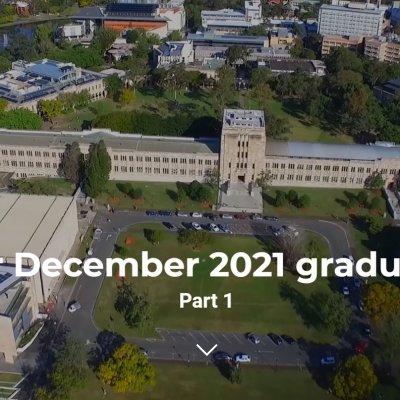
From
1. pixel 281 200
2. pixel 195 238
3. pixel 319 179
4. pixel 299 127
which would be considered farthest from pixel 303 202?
pixel 299 127

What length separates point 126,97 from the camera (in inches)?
5472

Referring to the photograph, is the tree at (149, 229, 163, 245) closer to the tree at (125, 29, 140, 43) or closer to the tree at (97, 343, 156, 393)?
the tree at (97, 343, 156, 393)

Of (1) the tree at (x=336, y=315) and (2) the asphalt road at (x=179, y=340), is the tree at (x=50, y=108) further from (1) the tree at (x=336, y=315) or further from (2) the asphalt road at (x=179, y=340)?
(1) the tree at (x=336, y=315)

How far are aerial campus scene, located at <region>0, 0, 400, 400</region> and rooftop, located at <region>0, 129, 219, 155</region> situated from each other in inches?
20.0

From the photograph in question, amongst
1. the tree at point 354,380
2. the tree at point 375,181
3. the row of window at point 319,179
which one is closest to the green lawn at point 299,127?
the row of window at point 319,179

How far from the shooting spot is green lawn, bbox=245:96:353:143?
406 ft

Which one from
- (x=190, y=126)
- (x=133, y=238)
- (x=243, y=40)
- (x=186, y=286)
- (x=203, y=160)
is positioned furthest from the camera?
(x=243, y=40)

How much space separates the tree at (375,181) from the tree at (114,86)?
73.1 metres

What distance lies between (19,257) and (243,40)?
14644cm

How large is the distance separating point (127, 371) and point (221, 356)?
12354 mm

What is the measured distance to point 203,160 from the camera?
101375 millimetres

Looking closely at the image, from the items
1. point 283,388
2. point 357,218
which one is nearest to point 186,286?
point 283,388

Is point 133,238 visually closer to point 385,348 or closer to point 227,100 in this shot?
point 385,348

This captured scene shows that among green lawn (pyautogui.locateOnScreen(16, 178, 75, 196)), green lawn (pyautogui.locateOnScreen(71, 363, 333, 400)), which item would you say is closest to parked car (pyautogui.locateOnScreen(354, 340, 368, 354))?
green lawn (pyautogui.locateOnScreen(71, 363, 333, 400))
